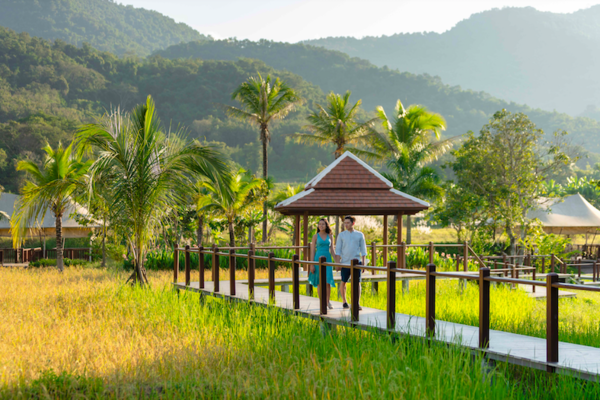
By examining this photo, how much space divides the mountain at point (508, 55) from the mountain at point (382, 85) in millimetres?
57102

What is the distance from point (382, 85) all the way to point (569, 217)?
63.2 m

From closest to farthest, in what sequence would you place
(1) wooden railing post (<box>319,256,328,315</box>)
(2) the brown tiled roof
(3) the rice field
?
1. (3) the rice field
2. (1) wooden railing post (<box>319,256,328,315</box>)
3. (2) the brown tiled roof

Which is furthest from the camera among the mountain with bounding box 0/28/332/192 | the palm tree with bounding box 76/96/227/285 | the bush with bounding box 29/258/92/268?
the mountain with bounding box 0/28/332/192

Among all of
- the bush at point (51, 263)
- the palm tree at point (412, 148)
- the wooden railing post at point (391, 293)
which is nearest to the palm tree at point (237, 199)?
the bush at point (51, 263)

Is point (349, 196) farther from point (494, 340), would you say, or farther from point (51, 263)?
point (51, 263)

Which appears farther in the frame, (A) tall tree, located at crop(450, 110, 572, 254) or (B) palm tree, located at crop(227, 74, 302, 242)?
(B) palm tree, located at crop(227, 74, 302, 242)

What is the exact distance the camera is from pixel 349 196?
1389 cm

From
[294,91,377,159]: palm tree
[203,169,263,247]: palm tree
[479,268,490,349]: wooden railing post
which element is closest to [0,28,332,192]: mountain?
[294,91,377,159]: palm tree

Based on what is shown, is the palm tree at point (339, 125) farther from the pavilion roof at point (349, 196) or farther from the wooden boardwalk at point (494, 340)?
the wooden boardwalk at point (494, 340)

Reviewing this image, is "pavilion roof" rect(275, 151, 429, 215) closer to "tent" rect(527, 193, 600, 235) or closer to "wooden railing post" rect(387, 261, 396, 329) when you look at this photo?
"wooden railing post" rect(387, 261, 396, 329)

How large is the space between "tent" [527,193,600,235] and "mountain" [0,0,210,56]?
292 ft

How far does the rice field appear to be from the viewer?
4844 mm

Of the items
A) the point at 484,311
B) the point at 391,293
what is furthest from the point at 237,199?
the point at 484,311

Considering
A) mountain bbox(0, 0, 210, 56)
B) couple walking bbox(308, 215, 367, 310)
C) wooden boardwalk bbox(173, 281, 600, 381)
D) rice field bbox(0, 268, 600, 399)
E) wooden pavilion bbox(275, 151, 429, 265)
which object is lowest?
rice field bbox(0, 268, 600, 399)
